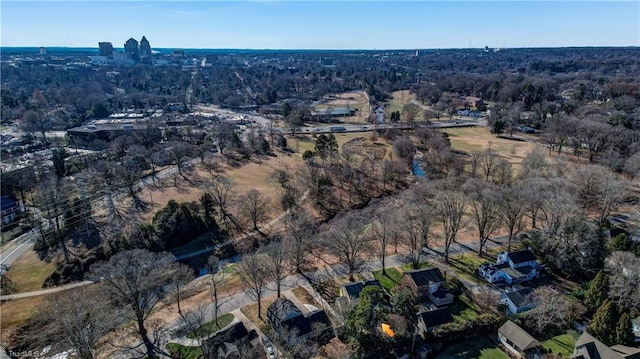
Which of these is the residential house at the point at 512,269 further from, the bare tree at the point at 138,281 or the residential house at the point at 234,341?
the bare tree at the point at 138,281

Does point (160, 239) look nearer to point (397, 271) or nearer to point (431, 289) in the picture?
point (397, 271)

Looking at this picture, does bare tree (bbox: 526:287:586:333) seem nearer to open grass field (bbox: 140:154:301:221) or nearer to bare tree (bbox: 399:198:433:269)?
bare tree (bbox: 399:198:433:269)

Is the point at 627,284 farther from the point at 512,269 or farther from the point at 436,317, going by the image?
the point at 436,317

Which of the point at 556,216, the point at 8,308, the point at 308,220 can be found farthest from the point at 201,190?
the point at 556,216

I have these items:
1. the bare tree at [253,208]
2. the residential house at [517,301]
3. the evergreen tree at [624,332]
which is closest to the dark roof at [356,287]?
the residential house at [517,301]

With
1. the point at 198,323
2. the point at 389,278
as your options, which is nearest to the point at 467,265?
the point at 389,278

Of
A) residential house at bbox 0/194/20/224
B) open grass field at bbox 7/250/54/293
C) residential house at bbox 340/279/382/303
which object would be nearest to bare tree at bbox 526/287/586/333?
residential house at bbox 340/279/382/303

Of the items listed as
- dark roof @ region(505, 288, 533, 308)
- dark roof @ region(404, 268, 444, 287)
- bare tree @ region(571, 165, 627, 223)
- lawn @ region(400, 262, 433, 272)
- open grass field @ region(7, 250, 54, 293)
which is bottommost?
open grass field @ region(7, 250, 54, 293)
